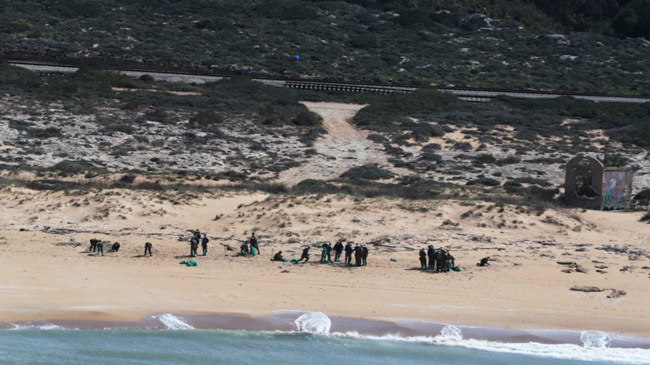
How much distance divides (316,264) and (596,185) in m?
13.8

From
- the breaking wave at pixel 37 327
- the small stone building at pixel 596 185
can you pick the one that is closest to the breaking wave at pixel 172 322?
the breaking wave at pixel 37 327

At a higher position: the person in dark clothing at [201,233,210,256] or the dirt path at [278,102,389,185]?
the dirt path at [278,102,389,185]

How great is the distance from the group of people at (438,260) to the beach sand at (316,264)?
34 centimetres

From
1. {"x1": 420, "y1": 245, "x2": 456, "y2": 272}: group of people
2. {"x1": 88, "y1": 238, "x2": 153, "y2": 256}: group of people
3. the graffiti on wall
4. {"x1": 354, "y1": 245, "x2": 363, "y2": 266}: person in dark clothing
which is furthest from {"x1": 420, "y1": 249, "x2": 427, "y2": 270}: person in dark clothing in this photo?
the graffiti on wall

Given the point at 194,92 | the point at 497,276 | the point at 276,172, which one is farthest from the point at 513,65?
the point at 497,276

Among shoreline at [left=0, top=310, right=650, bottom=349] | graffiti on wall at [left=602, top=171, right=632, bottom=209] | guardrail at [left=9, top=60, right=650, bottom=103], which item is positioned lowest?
shoreline at [left=0, top=310, right=650, bottom=349]

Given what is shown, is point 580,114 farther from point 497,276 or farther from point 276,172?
point 497,276

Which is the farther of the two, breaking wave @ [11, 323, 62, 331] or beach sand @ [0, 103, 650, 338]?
beach sand @ [0, 103, 650, 338]

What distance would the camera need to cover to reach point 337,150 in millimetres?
48031

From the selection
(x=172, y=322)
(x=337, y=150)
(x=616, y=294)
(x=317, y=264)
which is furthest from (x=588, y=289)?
(x=337, y=150)

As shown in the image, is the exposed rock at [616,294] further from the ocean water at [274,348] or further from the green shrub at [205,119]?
the green shrub at [205,119]

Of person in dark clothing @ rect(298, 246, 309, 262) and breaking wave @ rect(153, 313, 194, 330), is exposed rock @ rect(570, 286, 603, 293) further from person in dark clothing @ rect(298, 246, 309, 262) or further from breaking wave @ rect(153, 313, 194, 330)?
breaking wave @ rect(153, 313, 194, 330)

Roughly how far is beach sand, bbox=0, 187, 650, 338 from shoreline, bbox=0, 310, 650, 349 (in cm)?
28

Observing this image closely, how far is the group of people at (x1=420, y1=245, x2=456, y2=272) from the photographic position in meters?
26.4
